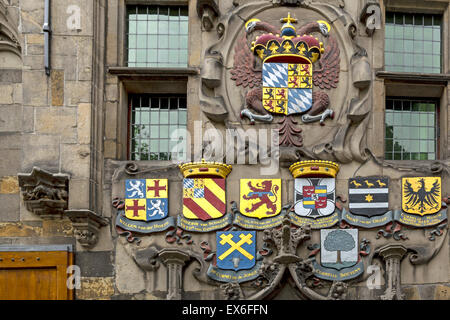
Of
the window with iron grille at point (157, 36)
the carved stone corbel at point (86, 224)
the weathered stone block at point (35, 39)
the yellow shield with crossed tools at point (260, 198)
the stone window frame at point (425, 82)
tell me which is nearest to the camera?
the carved stone corbel at point (86, 224)

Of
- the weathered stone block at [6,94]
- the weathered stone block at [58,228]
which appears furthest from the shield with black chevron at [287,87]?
the weathered stone block at [6,94]

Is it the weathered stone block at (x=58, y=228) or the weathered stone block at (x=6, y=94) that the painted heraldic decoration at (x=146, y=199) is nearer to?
the weathered stone block at (x=58, y=228)

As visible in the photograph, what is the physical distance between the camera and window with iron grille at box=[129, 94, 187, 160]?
1274 centimetres

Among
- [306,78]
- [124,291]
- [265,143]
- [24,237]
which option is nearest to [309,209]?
[265,143]

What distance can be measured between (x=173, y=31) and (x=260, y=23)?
4.81ft

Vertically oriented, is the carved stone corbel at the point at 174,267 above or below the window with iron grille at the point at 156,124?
below

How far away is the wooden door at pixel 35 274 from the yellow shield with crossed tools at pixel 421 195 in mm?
5070

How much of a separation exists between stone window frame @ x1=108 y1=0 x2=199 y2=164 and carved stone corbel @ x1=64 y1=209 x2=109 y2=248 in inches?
42.8

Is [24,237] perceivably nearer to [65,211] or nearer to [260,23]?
[65,211]

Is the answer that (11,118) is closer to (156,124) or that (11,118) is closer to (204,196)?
(156,124)

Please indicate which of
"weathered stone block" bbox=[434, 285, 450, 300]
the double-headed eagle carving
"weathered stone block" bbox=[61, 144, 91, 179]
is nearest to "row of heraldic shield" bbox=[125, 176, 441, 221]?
"weathered stone block" bbox=[61, 144, 91, 179]

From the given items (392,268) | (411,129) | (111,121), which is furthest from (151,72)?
(392,268)

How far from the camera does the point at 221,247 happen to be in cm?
1188

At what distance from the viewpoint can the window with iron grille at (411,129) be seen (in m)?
12.8
